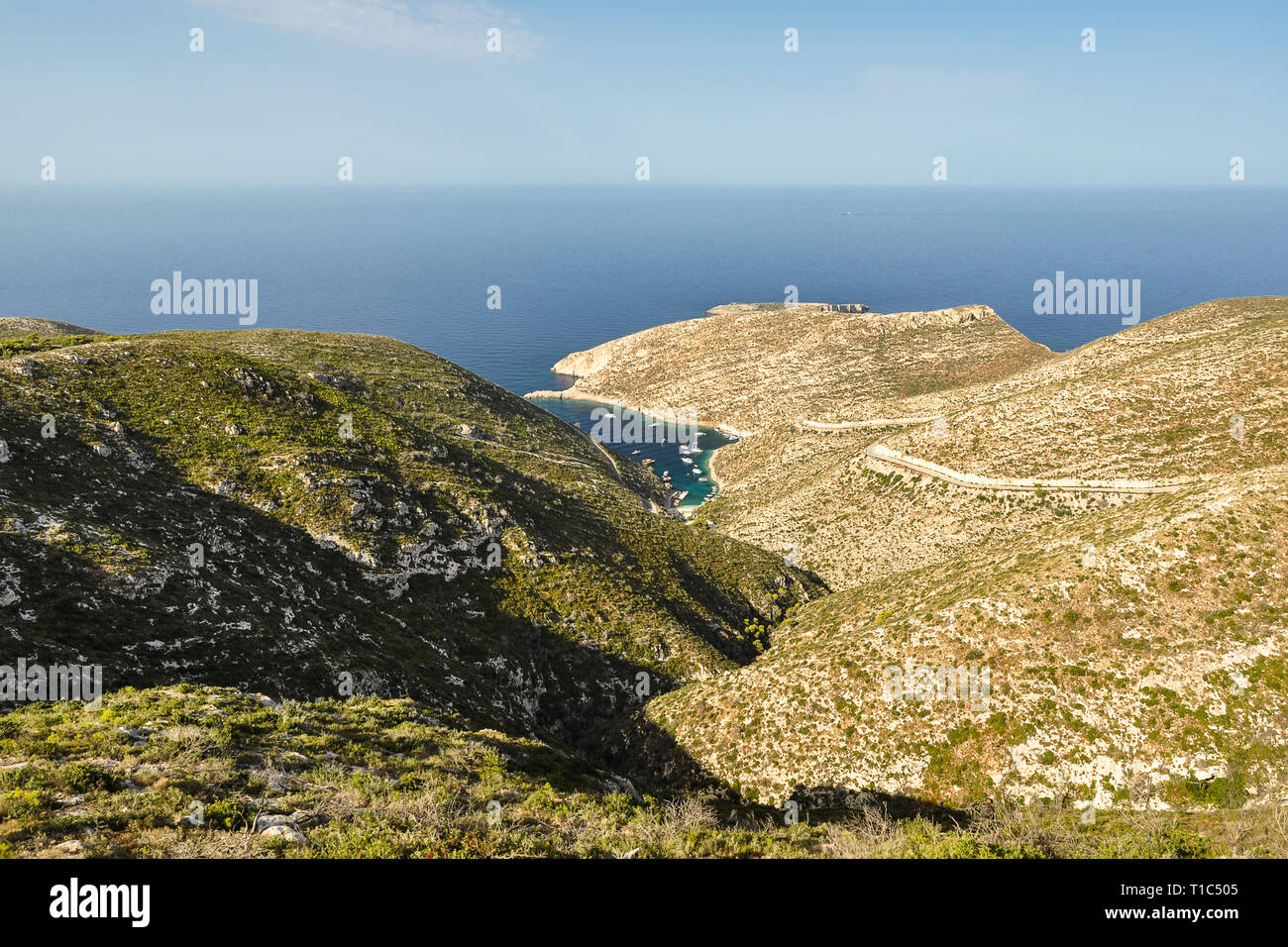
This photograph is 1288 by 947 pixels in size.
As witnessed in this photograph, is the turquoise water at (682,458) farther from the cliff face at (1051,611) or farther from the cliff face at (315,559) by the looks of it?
the cliff face at (315,559)

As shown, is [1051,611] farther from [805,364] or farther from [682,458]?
[805,364]

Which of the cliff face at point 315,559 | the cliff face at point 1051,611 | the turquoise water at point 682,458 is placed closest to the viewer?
the cliff face at point 315,559

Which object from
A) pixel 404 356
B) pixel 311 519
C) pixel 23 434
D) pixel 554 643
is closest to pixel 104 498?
pixel 23 434

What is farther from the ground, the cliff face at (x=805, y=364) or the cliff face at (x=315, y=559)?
the cliff face at (x=805, y=364)

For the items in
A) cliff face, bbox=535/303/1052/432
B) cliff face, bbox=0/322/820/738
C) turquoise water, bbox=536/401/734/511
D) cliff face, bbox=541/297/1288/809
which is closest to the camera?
cliff face, bbox=0/322/820/738

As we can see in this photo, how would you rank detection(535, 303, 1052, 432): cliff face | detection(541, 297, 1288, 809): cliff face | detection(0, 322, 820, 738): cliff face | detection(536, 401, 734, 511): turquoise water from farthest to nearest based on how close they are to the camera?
detection(535, 303, 1052, 432): cliff face, detection(536, 401, 734, 511): turquoise water, detection(541, 297, 1288, 809): cliff face, detection(0, 322, 820, 738): cliff face

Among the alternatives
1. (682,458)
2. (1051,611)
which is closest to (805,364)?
(682,458)

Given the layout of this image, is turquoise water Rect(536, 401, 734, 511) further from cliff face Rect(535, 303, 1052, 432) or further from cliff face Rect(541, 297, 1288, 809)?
cliff face Rect(541, 297, 1288, 809)

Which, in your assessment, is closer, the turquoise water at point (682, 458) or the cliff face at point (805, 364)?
the turquoise water at point (682, 458)

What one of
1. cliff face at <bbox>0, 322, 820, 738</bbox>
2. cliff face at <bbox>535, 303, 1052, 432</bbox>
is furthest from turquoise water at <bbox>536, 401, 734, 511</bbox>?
cliff face at <bbox>0, 322, 820, 738</bbox>

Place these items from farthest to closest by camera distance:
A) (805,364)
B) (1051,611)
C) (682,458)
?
(805,364)
(682,458)
(1051,611)

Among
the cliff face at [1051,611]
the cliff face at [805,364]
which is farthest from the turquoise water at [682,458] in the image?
the cliff face at [1051,611]
